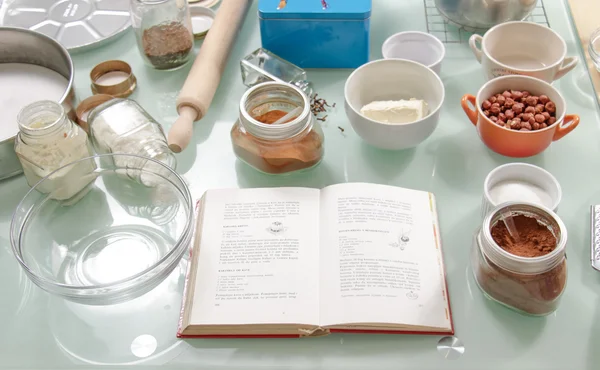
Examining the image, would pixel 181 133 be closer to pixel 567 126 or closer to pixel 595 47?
pixel 567 126

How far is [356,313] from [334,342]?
4 cm

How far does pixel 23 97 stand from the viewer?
3.11ft

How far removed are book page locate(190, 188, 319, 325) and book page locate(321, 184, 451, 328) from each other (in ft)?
0.07

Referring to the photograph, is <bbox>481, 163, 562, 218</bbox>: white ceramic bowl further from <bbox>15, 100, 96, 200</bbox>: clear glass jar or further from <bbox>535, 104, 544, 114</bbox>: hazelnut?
<bbox>15, 100, 96, 200</bbox>: clear glass jar

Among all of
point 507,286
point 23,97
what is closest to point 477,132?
point 507,286

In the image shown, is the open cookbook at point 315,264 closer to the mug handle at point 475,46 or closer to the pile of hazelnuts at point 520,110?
the pile of hazelnuts at point 520,110

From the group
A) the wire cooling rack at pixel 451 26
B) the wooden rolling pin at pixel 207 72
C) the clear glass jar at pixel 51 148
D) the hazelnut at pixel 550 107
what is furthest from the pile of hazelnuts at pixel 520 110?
the clear glass jar at pixel 51 148

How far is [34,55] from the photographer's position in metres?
0.98

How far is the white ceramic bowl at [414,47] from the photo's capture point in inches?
39.8

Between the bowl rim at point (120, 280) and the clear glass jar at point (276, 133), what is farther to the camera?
the clear glass jar at point (276, 133)

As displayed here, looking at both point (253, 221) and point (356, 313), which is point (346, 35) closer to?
point (253, 221)

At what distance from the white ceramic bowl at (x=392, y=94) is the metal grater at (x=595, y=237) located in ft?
0.75

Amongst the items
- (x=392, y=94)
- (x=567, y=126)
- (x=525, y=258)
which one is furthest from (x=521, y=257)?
(x=392, y=94)

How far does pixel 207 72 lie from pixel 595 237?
58 cm
